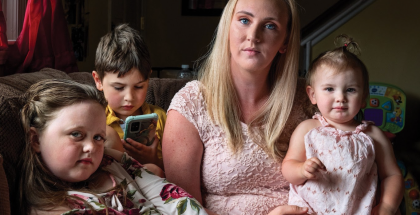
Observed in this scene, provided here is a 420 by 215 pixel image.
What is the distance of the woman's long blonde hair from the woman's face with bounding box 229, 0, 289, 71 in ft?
0.20

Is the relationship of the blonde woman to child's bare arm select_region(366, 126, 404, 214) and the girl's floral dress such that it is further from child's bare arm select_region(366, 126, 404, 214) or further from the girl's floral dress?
child's bare arm select_region(366, 126, 404, 214)

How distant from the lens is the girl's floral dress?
1.07 meters

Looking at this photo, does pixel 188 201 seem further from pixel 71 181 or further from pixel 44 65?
pixel 44 65

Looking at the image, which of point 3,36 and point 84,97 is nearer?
point 84,97

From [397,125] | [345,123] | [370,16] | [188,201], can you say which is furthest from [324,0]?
[188,201]

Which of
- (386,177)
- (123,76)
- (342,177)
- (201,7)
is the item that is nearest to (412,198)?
(386,177)

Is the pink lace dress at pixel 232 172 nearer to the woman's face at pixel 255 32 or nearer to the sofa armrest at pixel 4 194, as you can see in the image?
the woman's face at pixel 255 32

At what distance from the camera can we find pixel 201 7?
6.31m

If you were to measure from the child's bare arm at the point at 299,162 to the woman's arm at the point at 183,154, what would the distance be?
289mm

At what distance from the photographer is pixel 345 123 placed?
4.85 ft

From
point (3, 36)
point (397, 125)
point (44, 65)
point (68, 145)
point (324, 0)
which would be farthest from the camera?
point (324, 0)

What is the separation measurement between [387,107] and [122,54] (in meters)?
2.29

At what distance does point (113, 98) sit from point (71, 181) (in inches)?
25.5

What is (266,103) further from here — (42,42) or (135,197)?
(42,42)
